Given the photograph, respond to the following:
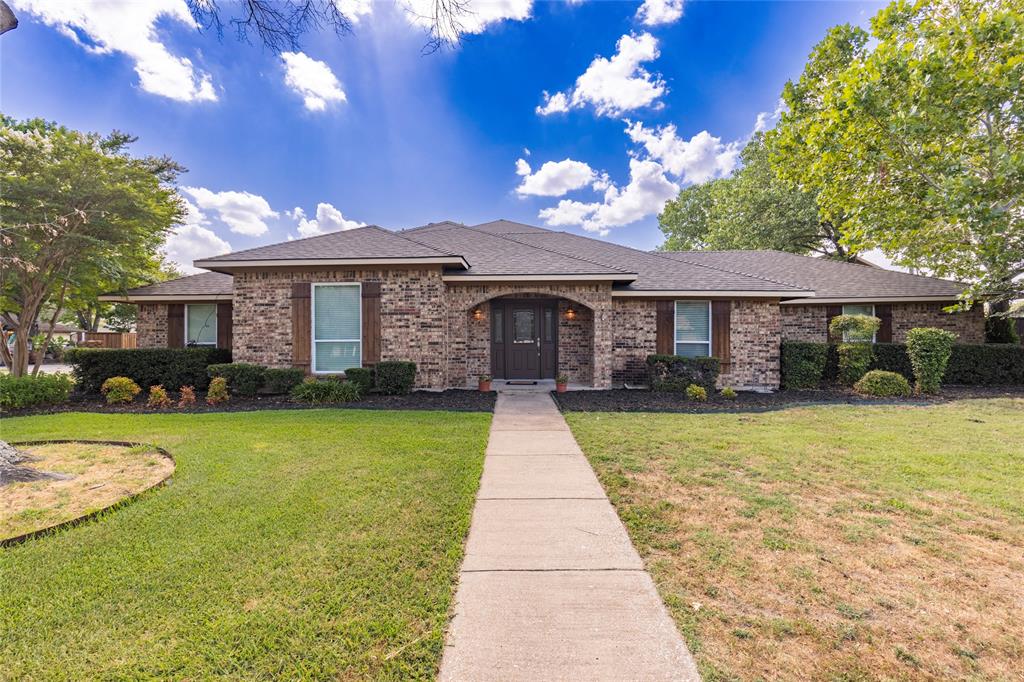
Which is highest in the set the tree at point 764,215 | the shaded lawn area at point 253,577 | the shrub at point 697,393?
the tree at point 764,215

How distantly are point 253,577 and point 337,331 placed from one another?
7.61 metres

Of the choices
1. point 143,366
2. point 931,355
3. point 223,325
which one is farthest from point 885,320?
point 143,366

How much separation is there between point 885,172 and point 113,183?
58.5 feet

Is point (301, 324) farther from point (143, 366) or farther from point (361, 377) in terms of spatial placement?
point (143, 366)

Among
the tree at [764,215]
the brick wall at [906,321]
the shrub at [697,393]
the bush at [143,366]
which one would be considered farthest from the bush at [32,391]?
the tree at [764,215]

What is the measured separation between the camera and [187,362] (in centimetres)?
933

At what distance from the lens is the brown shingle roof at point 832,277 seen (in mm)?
11430

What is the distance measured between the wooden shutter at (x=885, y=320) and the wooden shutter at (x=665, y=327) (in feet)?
22.2

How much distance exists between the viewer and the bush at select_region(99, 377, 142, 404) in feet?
26.8

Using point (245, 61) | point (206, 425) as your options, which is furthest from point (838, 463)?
point (245, 61)

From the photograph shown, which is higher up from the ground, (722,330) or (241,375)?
(722,330)

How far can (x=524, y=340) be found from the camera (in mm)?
11391

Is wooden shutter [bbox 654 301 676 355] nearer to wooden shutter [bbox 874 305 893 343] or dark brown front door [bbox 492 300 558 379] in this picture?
dark brown front door [bbox 492 300 558 379]

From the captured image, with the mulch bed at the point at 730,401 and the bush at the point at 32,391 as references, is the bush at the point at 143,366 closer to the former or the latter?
the bush at the point at 32,391
